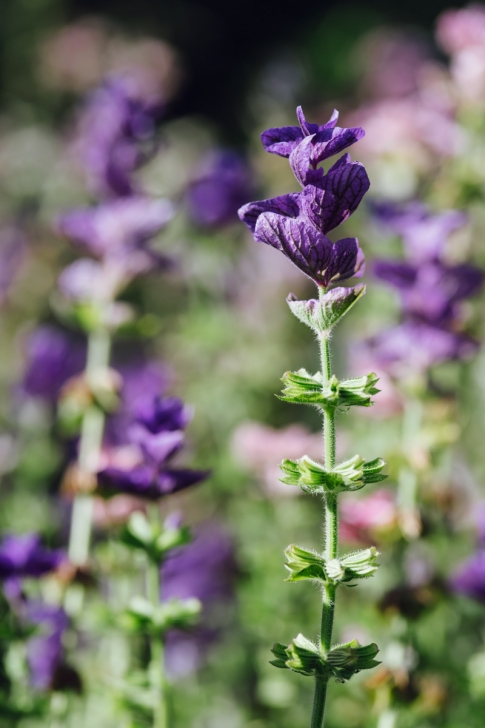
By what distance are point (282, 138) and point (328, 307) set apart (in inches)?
7.4

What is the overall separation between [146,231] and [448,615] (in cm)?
92

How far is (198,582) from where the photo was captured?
1.68 meters

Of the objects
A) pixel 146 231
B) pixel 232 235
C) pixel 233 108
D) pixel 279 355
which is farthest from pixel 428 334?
pixel 233 108

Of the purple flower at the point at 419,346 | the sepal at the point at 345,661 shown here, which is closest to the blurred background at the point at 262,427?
the purple flower at the point at 419,346

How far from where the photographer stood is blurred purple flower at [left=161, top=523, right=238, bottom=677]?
5.54 feet

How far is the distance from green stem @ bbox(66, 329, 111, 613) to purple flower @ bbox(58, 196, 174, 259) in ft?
0.48

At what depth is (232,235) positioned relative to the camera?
2.28 meters

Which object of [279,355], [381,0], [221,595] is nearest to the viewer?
[221,595]

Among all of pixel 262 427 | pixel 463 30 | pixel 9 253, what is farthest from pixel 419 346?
pixel 9 253

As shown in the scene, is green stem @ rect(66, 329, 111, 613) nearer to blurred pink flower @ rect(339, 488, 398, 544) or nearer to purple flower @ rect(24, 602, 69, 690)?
purple flower @ rect(24, 602, 69, 690)

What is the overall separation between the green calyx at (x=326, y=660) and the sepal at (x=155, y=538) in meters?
0.25

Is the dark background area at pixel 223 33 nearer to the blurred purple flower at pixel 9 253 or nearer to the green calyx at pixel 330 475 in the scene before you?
the blurred purple flower at pixel 9 253

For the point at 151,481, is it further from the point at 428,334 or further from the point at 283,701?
the point at 283,701

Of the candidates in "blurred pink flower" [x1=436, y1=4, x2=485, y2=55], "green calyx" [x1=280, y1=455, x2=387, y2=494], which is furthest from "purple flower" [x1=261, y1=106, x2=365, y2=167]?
"blurred pink flower" [x1=436, y1=4, x2=485, y2=55]
